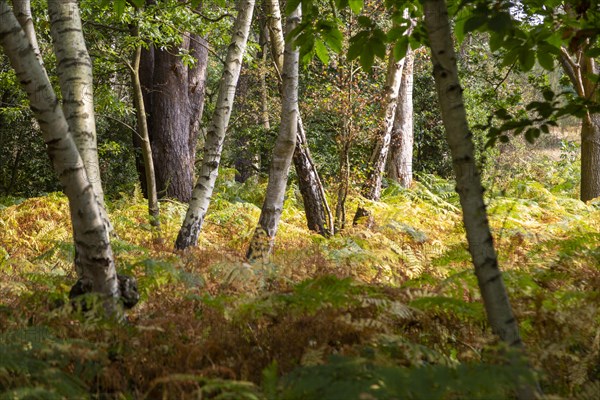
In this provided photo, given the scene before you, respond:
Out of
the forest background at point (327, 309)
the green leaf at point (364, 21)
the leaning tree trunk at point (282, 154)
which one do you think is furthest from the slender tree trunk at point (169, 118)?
the green leaf at point (364, 21)

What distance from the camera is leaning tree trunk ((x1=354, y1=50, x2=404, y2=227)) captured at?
30.3 ft

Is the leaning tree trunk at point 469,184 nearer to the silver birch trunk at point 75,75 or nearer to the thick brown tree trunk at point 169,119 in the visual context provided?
the silver birch trunk at point 75,75

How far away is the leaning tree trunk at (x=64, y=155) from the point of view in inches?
111

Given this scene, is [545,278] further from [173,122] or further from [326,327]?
[173,122]

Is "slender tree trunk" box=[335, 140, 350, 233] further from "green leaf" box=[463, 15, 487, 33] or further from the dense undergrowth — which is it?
"green leaf" box=[463, 15, 487, 33]

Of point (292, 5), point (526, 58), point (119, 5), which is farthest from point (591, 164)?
point (119, 5)

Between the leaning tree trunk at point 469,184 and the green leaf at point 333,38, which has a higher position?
the green leaf at point 333,38

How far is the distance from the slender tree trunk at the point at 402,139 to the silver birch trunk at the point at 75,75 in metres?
8.68

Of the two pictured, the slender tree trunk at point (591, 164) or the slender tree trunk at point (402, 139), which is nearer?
the slender tree trunk at point (591, 164)

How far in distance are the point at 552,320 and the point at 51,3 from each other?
390cm

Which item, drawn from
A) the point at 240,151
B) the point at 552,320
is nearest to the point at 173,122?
the point at 240,151

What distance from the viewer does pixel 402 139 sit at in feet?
42.5

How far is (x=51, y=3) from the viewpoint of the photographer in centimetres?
431

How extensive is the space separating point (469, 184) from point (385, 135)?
7.21 meters
